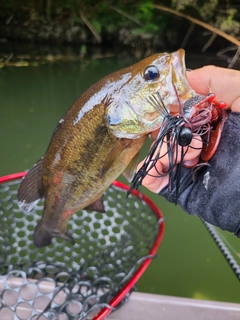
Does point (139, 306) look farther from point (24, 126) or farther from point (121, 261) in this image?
point (24, 126)

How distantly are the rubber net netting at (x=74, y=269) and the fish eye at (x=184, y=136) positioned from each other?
0.85m

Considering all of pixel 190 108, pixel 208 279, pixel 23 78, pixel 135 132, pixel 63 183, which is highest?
pixel 190 108

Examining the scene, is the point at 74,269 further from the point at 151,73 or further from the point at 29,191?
the point at 151,73

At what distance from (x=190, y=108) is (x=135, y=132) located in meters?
0.21

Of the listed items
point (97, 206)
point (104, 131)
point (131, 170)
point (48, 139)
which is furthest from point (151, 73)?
point (48, 139)

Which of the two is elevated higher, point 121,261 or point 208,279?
point 121,261

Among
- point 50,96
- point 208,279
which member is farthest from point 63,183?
point 50,96

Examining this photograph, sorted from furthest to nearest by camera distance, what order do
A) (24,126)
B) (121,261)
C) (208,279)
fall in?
1. (24,126)
2. (208,279)
3. (121,261)

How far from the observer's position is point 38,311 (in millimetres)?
1515

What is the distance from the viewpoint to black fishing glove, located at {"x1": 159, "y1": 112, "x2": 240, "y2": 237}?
1.10 meters

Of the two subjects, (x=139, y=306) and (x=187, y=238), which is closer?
(x=139, y=306)

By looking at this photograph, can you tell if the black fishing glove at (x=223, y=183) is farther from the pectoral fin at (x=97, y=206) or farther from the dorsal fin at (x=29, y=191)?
the dorsal fin at (x=29, y=191)

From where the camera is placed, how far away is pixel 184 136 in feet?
2.76

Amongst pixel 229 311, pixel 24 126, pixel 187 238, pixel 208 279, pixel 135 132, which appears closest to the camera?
pixel 135 132
